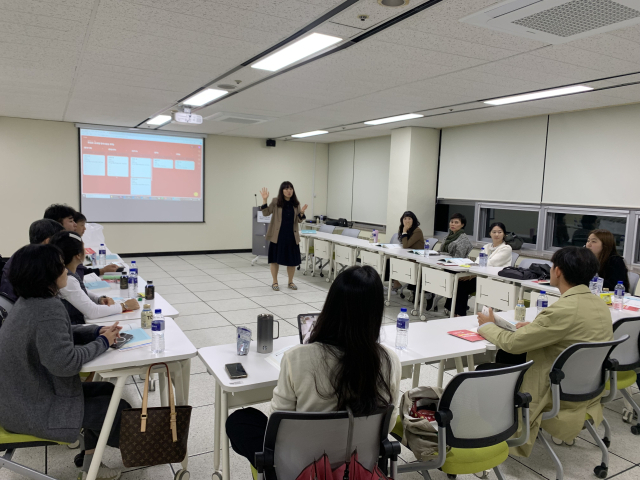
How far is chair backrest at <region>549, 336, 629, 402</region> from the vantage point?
90.0 inches

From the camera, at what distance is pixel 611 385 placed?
2.62 m

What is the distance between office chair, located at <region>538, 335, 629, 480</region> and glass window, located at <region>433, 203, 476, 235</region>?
5856 mm

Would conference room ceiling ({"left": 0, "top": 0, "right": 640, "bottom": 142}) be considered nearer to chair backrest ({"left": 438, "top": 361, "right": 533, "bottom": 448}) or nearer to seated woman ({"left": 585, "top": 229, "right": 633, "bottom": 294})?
seated woman ({"left": 585, "top": 229, "right": 633, "bottom": 294})

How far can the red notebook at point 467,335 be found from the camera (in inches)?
108

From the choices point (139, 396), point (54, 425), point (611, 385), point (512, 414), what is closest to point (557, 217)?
point (611, 385)

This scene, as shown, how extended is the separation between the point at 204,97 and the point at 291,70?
194 centimetres

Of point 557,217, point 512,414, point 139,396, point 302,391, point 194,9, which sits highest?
point 194,9

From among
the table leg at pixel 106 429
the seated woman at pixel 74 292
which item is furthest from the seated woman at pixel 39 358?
the seated woman at pixel 74 292

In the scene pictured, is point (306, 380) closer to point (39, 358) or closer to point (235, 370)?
point (235, 370)

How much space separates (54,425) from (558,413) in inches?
98.9

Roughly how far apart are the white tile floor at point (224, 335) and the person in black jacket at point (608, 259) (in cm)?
94

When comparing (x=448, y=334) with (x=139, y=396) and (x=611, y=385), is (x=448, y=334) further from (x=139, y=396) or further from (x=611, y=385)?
(x=139, y=396)

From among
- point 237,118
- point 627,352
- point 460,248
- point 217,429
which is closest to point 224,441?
point 217,429

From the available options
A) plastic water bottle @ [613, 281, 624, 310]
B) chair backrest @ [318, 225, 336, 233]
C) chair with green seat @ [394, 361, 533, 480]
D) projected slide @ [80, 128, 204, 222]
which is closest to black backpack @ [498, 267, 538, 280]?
plastic water bottle @ [613, 281, 624, 310]
